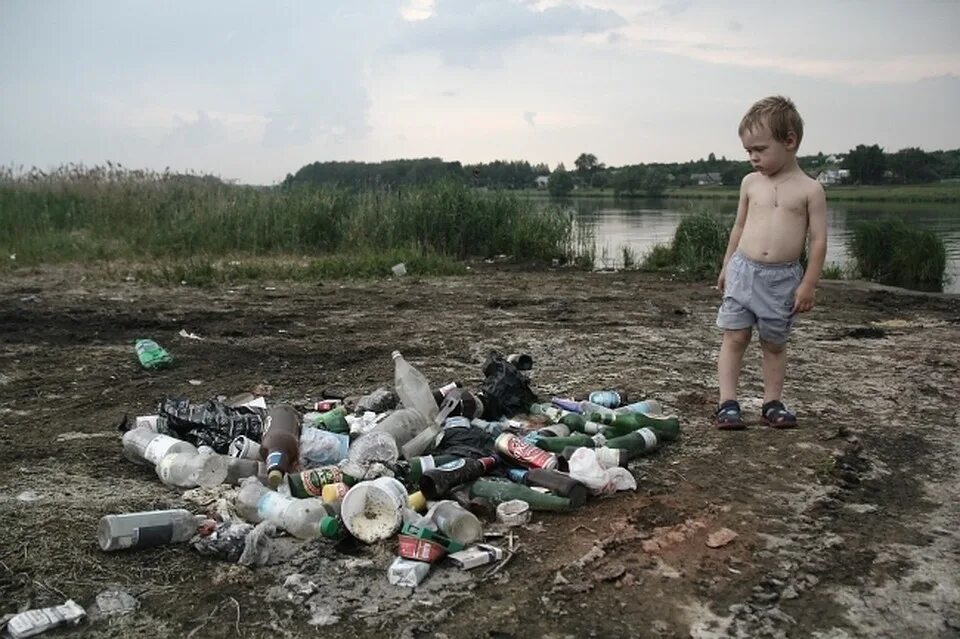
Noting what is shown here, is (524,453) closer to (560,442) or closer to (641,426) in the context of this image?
(560,442)

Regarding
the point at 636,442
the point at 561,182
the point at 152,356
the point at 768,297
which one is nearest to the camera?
the point at 636,442

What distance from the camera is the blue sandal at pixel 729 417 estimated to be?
389 cm

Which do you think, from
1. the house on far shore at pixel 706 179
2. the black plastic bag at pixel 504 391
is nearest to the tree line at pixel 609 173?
the house on far shore at pixel 706 179

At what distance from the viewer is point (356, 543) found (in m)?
2.73

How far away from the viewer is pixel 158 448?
11.0 feet

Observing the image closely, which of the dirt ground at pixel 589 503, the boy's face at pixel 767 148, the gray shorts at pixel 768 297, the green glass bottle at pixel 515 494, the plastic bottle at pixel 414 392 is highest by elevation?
the boy's face at pixel 767 148

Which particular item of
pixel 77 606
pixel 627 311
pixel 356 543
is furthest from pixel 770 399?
pixel 627 311

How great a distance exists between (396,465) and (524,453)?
52cm

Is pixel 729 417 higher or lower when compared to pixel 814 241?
lower

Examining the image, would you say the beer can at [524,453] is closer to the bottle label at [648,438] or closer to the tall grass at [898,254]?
the bottle label at [648,438]

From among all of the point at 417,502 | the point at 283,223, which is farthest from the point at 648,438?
the point at 283,223

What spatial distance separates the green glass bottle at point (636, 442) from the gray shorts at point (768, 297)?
2.83ft

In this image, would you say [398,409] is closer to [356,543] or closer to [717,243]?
[356,543]

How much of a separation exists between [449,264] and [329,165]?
25.7 ft
